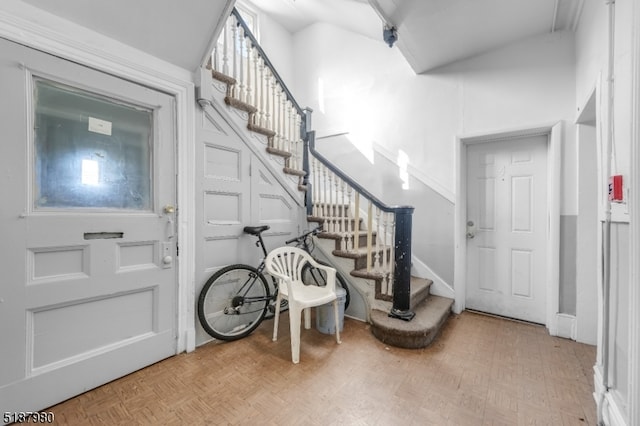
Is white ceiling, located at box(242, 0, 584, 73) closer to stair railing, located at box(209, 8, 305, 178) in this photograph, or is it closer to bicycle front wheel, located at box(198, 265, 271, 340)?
stair railing, located at box(209, 8, 305, 178)

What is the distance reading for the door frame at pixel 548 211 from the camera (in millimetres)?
2438

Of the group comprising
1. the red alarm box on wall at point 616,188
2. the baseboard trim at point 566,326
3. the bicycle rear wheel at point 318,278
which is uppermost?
the red alarm box on wall at point 616,188

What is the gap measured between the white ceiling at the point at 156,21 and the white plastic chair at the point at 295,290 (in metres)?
1.75

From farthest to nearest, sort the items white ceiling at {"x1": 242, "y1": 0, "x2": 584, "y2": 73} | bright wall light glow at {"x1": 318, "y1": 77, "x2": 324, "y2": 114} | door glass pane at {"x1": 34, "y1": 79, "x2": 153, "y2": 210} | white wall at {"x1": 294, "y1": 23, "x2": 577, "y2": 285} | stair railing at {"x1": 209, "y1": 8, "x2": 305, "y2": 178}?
bright wall light glow at {"x1": 318, "y1": 77, "x2": 324, "y2": 114} → stair railing at {"x1": 209, "y1": 8, "x2": 305, "y2": 178} → white wall at {"x1": 294, "y1": 23, "x2": 577, "y2": 285} → white ceiling at {"x1": 242, "y1": 0, "x2": 584, "y2": 73} → door glass pane at {"x1": 34, "y1": 79, "x2": 153, "y2": 210}

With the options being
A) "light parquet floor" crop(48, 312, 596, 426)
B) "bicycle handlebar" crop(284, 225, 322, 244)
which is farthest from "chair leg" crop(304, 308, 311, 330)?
"bicycle handlebar" crop(284, 225, 322, 244)

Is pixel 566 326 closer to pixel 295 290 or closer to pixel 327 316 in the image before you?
pixel 327 316

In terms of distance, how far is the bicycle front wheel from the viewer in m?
2.22

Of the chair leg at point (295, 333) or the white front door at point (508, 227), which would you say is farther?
the white front door at point (508, 227)

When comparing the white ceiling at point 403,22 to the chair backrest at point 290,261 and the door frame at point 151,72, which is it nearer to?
the door frame at point 151,72

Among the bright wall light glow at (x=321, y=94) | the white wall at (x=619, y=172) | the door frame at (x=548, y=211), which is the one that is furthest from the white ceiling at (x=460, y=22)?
the bright wall light glow at (x=321, y=94)

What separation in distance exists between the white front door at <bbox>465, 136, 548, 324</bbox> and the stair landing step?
0.76m

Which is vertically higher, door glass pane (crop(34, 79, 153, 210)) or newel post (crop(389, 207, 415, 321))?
door glass pane (crop(34, 79, 153, 210))

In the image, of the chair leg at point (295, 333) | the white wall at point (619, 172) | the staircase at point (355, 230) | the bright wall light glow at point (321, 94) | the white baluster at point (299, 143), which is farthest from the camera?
the bright wall light glow at point (321, 94)

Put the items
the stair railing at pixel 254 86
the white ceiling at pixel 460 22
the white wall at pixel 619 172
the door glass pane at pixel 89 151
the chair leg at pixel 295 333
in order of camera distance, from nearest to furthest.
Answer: the white wall at pixel 619 172, the door glass pane at pixel 89 151, the chair leg at pixel 295 333, the white ceiling at pixel 460 22, the stair railing at pixel 254 86
